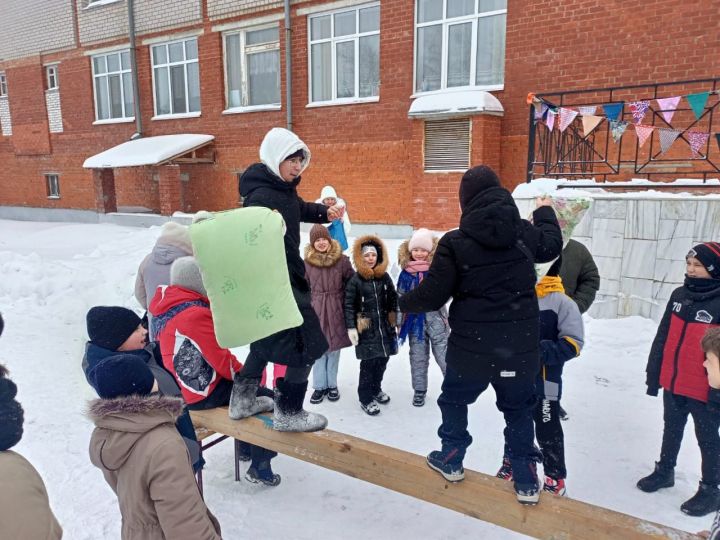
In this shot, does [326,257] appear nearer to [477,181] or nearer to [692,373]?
[477,181]

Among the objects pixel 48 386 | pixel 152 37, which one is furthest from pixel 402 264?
pixel 152 37

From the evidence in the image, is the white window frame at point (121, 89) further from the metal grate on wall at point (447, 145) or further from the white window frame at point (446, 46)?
the metal grate on wall at point (447, 145)

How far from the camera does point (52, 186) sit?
17422mm

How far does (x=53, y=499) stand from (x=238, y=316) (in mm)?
1825

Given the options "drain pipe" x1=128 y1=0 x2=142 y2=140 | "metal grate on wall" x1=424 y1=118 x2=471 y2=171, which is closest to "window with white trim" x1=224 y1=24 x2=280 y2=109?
"drain pipe" x1=128 y1=0 x2=142 y2=140

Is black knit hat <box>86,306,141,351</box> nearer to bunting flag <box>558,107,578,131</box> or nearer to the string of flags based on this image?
the string of flags

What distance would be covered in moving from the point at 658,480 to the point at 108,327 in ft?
10.6

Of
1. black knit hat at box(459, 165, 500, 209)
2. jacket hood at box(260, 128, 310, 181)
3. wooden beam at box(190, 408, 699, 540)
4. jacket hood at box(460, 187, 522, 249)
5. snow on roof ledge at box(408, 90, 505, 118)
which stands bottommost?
wooden beam at box(190, 408, 699, 540)

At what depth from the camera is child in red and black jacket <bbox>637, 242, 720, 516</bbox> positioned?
9.19 ft

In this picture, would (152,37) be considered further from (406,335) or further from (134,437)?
(134,437)

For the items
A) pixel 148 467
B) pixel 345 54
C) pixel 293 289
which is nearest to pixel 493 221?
pixel 293 289

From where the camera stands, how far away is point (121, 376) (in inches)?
69.7

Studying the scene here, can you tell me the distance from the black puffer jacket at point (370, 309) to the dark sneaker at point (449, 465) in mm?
1779

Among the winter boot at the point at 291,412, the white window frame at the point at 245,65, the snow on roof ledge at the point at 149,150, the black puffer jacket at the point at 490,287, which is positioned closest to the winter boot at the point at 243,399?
the winter boot at the point at 291,412
